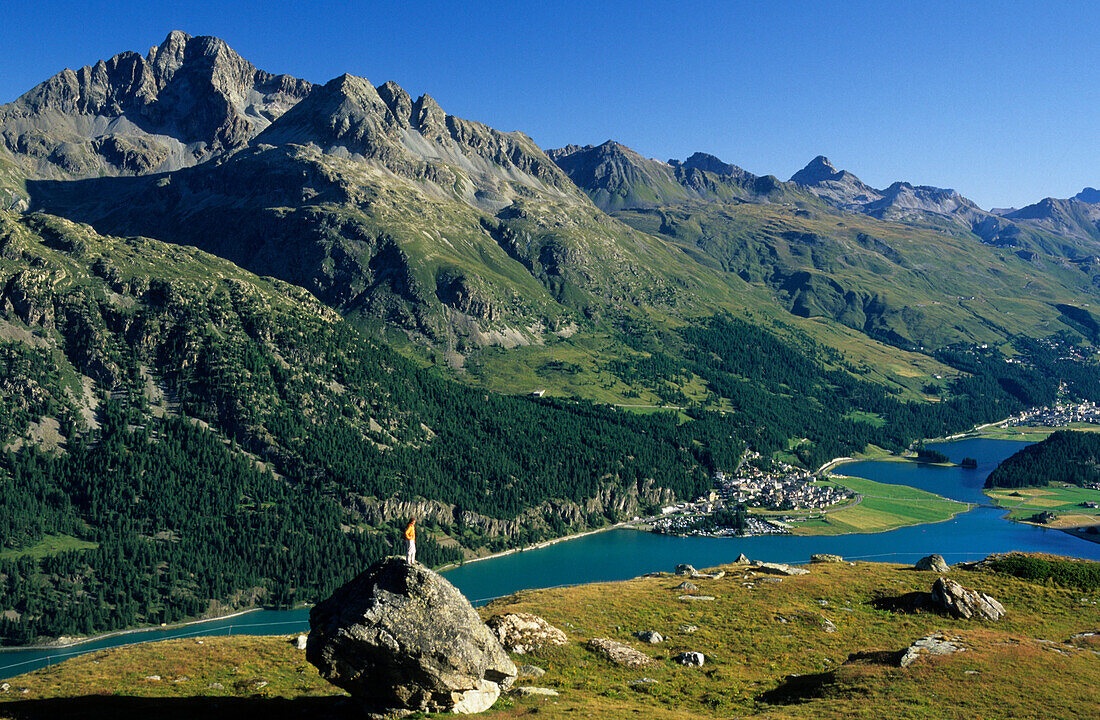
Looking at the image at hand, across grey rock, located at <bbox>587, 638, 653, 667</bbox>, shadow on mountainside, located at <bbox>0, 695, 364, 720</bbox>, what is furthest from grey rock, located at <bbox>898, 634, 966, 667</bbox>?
shadow on mountainside, located at <bbox>0, 695, 364, 720</bbox>

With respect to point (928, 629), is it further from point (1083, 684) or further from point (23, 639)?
point (23, 639)

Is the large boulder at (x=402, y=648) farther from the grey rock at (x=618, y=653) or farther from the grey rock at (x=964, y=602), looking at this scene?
the grey rock at (x=964, y=602)

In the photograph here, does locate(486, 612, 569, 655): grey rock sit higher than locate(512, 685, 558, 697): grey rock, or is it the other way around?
locate(486, 612, 569, 655): grey rock

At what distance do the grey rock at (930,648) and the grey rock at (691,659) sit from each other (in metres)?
14.9

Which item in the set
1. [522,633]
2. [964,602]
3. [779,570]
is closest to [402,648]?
[522,633]

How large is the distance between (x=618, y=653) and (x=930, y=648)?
80.2 feet

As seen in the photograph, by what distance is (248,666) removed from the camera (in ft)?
197

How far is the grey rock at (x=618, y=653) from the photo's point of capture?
5853 cm

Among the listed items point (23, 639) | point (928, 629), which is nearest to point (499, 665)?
point (928, 629)

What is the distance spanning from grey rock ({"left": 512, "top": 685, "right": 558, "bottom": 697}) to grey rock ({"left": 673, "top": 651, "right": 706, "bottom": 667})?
1425cm

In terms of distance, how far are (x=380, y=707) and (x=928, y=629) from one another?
52095mm

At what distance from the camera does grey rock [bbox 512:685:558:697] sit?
4894cm

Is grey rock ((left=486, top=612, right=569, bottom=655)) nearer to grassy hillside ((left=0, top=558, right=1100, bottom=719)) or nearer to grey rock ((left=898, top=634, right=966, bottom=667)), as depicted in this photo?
grassy hillside ((left=0, top=558, right=1100, bottom=719))

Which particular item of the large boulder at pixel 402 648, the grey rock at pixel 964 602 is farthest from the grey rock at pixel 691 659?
the grey rock at pixel 964 602
